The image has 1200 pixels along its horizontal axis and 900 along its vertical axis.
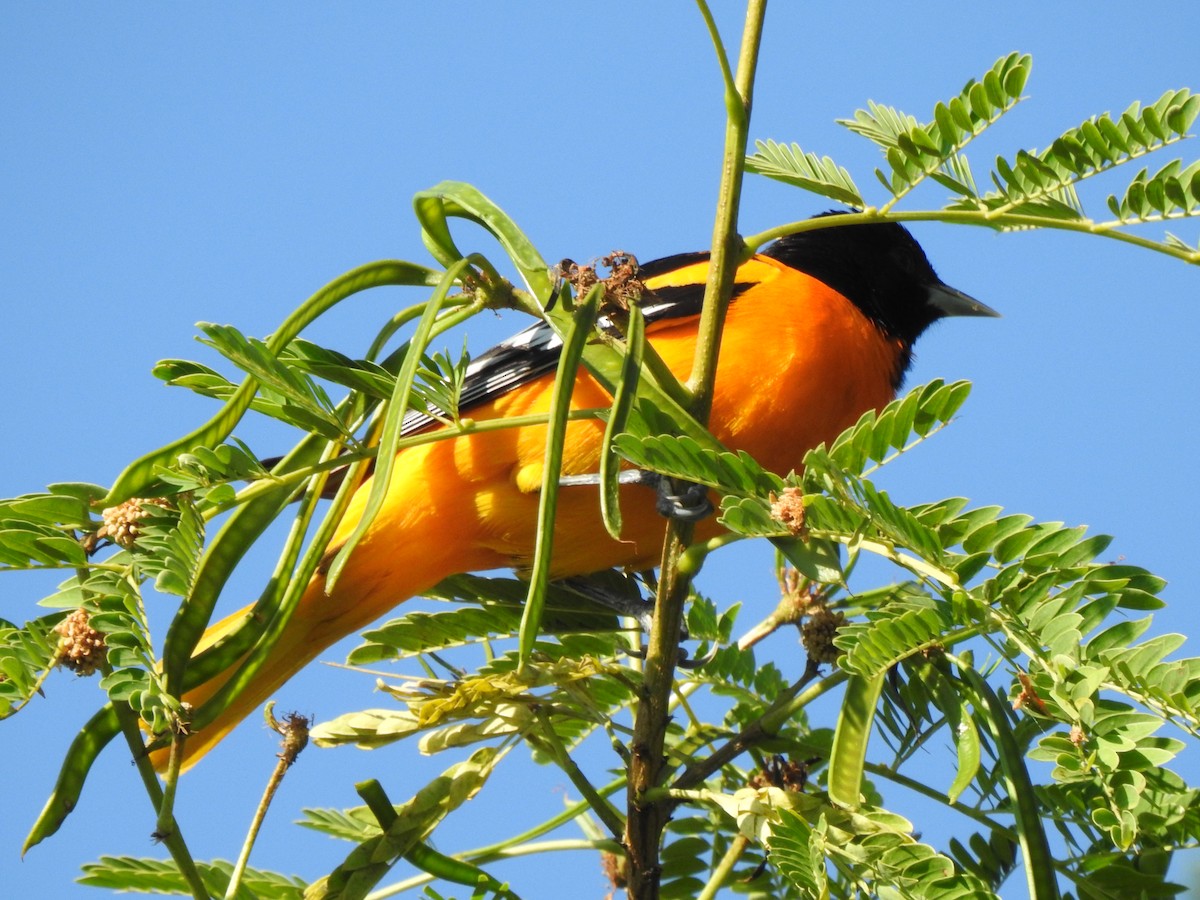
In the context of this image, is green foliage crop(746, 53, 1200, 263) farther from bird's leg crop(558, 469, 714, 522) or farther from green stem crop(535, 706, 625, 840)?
green stem crop(535, 706, 625, 840)

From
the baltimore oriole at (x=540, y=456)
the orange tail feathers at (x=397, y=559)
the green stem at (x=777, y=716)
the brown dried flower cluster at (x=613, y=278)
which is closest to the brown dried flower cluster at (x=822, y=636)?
the green stem at (x=777, y=716)

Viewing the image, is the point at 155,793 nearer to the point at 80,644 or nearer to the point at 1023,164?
the point at 80,644

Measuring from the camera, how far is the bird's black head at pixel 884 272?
459 centimetres

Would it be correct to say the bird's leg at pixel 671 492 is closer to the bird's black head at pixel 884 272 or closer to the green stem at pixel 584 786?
the green stem at pixel 584 786

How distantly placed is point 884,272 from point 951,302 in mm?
305

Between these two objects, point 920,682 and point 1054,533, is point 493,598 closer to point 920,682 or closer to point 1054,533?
point 920,682

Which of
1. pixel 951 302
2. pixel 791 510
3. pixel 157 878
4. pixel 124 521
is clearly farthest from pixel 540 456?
pixel 951 302

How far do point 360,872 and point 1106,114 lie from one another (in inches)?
68.7

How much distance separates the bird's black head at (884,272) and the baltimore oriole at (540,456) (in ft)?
2.72

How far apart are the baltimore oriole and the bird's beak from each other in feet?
3.75

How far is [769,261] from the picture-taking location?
424 centimetres

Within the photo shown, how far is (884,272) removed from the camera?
4.73 metres

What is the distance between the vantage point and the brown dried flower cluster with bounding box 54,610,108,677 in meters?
1.78

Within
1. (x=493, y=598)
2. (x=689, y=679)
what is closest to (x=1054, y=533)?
(x=689, y=679)
